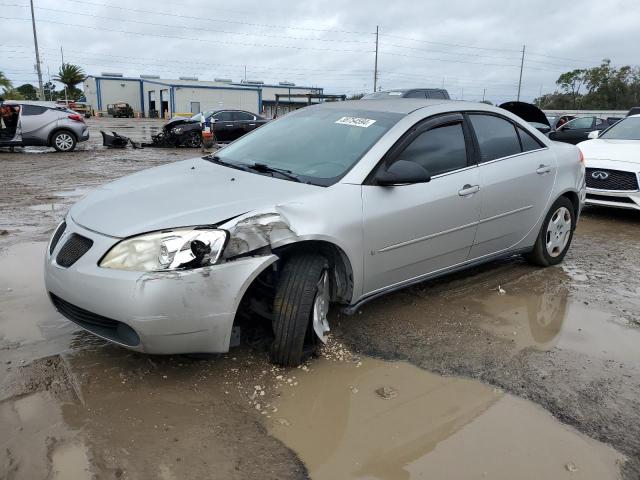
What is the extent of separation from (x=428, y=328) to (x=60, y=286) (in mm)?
2379

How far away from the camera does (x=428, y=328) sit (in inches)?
147

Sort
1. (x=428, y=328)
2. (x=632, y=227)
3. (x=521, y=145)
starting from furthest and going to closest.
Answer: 1. (x=632, y=227)
2. (x=521, y=145)
3. (x=428, y=328)

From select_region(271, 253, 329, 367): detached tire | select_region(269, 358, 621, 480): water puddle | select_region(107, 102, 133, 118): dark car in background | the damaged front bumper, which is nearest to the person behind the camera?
select_region(269, 358, 621, 480): water puddle

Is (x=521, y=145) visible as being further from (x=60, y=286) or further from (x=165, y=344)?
(x=60, y=286)

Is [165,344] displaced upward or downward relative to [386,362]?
upward

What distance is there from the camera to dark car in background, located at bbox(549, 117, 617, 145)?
16.0 metres

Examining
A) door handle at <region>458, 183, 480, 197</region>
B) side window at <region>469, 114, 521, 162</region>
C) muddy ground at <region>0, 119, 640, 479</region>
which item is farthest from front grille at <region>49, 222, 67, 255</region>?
side window at <region>469, 114, 521, 162</region>

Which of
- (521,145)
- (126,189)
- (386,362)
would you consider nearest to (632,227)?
(521,145)

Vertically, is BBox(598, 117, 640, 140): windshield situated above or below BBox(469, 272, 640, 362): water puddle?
above

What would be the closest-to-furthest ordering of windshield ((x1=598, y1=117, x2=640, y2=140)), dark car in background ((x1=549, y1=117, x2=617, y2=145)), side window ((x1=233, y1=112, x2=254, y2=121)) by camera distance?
windshield ((x1=598, y1=117, x2=640, y2=140)), dark car in background ((x1=549, y1=117, x2=617, y2=145)), side window ((x1=233, y1=112, x2=254, y2=121))

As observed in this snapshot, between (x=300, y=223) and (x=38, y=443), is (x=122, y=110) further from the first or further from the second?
(x=38, y=443)

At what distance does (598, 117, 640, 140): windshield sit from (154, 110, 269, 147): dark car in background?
12005 millimetres

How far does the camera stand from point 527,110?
1109 centimetres

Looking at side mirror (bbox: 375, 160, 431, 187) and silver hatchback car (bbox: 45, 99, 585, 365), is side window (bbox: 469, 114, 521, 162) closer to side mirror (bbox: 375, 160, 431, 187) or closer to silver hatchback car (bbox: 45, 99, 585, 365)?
silver hatchback car (bbox: 45, 99, 585, 365)
